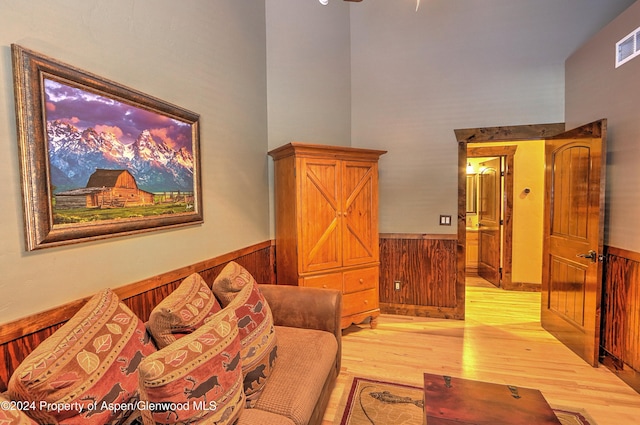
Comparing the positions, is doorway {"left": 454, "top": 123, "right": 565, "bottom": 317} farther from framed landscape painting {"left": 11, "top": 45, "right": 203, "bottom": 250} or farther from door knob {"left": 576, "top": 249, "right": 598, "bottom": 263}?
framed landscape painting {"left": 11, "top": 45, "right": 203, "bottom": 250}

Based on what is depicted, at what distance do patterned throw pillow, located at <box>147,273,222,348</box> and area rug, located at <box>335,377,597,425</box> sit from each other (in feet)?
3.69

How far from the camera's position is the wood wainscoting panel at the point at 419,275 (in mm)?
3538

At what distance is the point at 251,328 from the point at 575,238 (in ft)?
9.51

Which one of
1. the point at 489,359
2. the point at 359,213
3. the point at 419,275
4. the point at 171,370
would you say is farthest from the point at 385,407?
the point at 419,275

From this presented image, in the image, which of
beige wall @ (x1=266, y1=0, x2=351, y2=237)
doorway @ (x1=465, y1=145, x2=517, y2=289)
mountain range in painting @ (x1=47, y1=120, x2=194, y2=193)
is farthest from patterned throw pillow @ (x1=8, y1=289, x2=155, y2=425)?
doorway @ (x1=465, y1=145, x2=517, y2=289)

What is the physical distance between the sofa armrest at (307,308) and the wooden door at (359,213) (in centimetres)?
79

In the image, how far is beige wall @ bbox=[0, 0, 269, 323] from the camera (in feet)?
3.75

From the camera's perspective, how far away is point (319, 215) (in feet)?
9.30

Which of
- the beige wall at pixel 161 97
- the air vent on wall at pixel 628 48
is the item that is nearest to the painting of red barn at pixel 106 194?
the beige wall at pixel 161 97

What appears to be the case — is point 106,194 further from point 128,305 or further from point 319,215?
point 319,215

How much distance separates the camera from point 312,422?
1.50 m

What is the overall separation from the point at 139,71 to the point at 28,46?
519 mm

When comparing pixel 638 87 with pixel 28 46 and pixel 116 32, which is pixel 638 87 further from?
pixel 28 46

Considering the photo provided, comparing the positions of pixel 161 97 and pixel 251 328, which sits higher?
pixel 161 97
